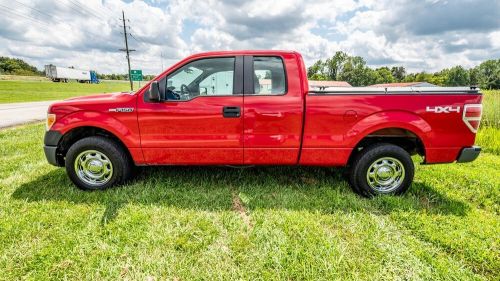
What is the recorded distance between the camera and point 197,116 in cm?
346

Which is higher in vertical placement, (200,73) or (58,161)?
(200,73)

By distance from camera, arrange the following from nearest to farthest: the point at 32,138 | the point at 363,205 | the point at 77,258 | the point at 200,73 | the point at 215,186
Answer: the point at 77,258
the point at 363,205
the point at 200,73
the point at 215,186
the point at 32,138

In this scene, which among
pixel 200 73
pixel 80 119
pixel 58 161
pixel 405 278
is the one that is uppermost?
pixel 200 73

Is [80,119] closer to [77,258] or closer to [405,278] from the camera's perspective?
[77,258]

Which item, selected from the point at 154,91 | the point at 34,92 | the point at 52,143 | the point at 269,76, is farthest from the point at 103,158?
the point at 34,92

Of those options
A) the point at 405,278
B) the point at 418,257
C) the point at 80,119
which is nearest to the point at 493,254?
the point at 418,257

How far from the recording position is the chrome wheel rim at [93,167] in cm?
371

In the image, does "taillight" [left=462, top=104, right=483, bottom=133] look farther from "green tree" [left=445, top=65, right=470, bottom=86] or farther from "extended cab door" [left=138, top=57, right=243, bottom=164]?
"green tree" [left=445, top=65, right=470, bottom=86]

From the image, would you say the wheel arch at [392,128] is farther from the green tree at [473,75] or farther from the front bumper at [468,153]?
the green tree at [473,75]

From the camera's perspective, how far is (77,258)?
2.43 meters

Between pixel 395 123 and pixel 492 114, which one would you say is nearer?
pixel 395 123

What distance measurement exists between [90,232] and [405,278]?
290 centimetres

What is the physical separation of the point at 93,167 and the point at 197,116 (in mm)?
1591

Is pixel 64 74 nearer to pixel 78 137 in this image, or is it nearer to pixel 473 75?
pixel 78 137
